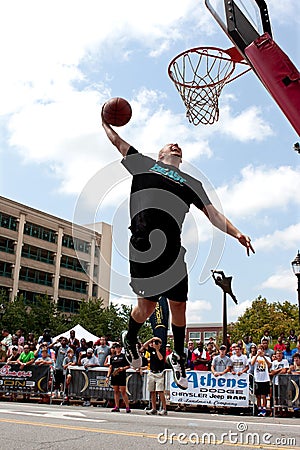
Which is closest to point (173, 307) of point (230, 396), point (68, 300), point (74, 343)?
point (230, 396)

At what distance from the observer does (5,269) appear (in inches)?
2472

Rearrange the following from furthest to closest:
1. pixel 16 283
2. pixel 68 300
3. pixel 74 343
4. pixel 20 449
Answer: pixel 68 300, pixel 16 283, pixel 74 343, pixel 20 449

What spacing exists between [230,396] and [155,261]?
10313mm

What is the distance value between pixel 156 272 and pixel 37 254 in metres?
64.5

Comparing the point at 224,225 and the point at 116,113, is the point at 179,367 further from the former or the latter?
the point at 116,113

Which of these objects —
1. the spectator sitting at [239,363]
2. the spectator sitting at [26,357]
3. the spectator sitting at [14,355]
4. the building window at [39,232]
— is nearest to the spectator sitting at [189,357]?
the spectator sitting at [239,363]

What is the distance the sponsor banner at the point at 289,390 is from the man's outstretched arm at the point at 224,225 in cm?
930

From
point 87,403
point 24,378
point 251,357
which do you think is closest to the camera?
point 251,357

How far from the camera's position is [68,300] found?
71.9 meters

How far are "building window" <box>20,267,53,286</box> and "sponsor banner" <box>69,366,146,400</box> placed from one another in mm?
49860

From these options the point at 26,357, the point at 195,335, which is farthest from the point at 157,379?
the point at 195,335

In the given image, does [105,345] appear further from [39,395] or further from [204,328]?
[204,328]

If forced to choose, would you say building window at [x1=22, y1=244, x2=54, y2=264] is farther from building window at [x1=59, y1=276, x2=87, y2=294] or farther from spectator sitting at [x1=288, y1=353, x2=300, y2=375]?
spectator sitting at [x1=288, y1=353, x2=300, y2=375]

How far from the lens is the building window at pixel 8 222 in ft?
204
